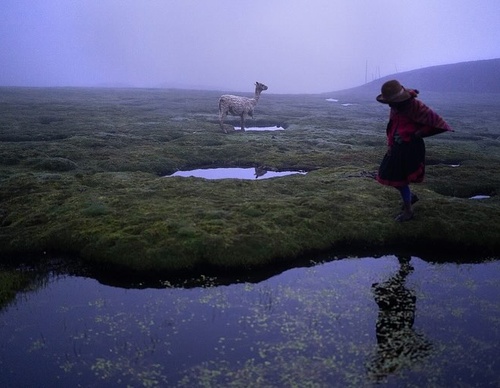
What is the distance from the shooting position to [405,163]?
1280cm

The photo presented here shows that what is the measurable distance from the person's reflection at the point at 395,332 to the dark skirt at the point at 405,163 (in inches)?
120

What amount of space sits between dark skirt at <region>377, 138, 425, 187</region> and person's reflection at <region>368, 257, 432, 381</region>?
120 inches

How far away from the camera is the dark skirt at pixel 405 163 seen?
12.6 meters

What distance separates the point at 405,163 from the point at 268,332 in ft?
23.2

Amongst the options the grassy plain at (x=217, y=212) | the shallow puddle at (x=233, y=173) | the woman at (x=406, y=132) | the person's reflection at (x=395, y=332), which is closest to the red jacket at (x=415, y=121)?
the woman at (x=406, y=132)

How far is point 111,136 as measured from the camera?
33.3 metres

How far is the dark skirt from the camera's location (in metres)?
12.6

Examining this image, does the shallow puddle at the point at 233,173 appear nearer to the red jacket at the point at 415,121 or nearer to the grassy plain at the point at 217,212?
the grassy plain at the point at 217,212

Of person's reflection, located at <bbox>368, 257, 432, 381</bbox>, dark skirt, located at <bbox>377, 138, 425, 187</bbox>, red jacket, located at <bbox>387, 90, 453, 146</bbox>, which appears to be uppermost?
red jacket, located at <bbox>387, 90, 453, 146</bbox>

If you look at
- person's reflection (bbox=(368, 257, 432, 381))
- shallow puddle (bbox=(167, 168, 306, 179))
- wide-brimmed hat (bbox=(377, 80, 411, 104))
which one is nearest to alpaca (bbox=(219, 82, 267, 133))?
shallow puddle (bbox=(167, 168, 306, 179))

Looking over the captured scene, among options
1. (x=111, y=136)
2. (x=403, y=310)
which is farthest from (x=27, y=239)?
(x=111, y=136)

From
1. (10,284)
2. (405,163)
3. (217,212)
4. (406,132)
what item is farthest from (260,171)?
Result: (10,284)

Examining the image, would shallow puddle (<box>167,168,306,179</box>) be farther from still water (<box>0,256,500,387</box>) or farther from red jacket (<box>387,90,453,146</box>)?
still water (<box>0,256,500,387</box>)

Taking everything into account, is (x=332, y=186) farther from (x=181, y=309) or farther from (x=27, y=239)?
(x=27, y=239)
